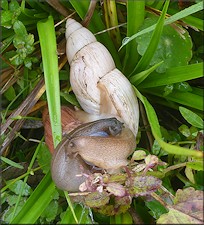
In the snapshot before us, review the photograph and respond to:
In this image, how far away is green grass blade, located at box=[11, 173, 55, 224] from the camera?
44.1 inches

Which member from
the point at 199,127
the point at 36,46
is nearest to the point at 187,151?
the point at 199,127

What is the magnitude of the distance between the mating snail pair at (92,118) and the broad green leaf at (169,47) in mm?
106

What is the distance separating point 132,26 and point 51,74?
27cm

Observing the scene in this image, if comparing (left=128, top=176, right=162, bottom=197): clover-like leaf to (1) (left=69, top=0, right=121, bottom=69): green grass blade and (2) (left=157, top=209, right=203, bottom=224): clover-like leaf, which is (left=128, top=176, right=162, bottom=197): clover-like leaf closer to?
(2) (left=157, top=209, right=203, bottom=224): clover-like leaf

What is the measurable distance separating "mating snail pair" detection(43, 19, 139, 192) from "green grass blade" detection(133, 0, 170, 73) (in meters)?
0.06

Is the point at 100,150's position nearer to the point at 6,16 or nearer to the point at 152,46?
the point at 152,46

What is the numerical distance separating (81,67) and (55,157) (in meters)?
0.27

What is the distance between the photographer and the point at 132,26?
1.37m

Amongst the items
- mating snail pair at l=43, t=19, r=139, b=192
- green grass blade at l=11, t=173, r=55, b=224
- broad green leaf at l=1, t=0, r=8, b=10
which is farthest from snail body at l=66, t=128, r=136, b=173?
broad green leaf at l=1, t=0, r=8, b=10

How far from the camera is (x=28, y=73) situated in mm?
1463

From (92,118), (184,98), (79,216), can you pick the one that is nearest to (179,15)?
(184,98)

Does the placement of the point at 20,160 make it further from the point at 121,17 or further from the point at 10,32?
the point at 121,17

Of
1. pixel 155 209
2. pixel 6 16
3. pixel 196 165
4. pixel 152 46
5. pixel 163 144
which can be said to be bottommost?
pixel 155 209

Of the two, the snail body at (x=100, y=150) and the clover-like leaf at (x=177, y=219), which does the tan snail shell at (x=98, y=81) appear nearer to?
the snail body at (x=100, y=150)
